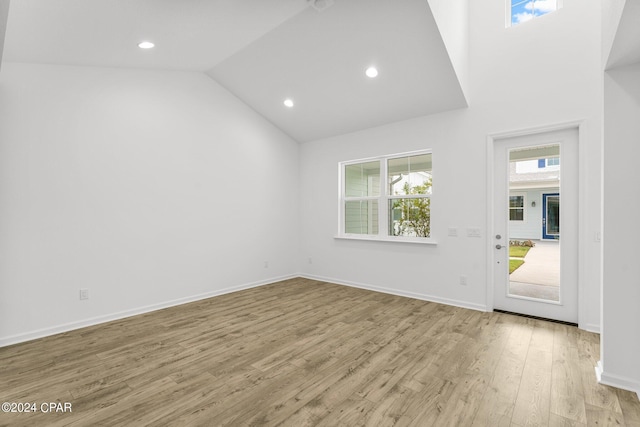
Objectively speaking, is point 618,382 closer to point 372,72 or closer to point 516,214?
point 516,214

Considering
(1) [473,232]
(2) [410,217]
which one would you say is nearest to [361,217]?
(2) [410,217]

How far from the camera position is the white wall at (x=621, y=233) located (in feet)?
7.17

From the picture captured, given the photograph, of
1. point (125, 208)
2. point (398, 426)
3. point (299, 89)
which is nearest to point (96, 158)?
point (125, 208)

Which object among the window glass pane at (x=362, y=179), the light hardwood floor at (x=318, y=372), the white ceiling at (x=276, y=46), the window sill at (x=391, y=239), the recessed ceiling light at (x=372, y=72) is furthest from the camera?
the window glass pane at (x=362, y=179)

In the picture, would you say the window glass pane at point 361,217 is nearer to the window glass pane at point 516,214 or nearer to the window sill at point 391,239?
the window sill at point 391,239

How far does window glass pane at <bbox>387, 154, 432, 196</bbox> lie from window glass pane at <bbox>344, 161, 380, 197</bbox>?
283mm


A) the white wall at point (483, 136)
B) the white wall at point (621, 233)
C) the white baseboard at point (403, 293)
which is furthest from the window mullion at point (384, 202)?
the white wall at point (621, 233)

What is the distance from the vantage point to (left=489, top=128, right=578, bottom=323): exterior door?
3.49m

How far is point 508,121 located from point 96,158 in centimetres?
497

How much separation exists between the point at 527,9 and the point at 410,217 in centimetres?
304

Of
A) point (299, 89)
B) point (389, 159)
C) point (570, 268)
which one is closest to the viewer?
point (570, 268)

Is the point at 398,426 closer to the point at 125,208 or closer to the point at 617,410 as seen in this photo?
the point at 617,410

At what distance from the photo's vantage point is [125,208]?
3.82m

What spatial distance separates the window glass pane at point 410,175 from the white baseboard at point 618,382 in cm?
Result: 282
